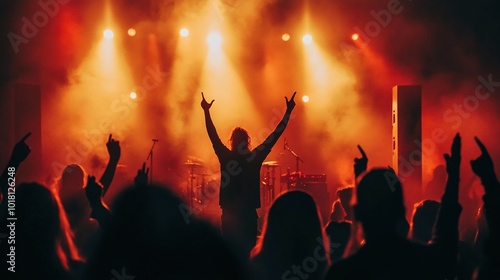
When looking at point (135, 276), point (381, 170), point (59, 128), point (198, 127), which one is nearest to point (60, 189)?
point (135, 276)

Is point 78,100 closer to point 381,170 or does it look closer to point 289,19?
point 289,19

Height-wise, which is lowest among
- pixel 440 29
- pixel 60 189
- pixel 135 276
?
pixel 135 276

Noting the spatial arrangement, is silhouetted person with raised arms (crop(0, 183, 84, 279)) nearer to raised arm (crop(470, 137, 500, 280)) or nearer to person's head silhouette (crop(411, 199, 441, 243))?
raised arm (crop(470, 137, 500, 280))

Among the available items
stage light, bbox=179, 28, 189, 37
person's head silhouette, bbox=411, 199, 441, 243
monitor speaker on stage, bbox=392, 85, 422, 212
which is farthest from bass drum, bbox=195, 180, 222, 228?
person's head silhouette, bbox=411, 199, 441, 243

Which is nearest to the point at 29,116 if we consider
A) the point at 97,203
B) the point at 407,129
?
the point at 407,129

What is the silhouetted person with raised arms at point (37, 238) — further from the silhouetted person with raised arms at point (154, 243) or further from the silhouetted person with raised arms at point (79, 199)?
the silhouetted person with raised arms at point (79, 199)

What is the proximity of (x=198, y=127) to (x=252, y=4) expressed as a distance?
3.29 meters

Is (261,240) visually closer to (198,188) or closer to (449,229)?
(449,229)

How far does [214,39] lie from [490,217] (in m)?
11.4

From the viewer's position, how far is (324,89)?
13625 mm

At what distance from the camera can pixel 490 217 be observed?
2.44m

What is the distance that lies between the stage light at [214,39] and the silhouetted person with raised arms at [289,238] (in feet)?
35.9

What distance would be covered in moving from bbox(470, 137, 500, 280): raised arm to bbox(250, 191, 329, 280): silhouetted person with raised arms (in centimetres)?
70

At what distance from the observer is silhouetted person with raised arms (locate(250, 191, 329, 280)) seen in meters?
2.64
